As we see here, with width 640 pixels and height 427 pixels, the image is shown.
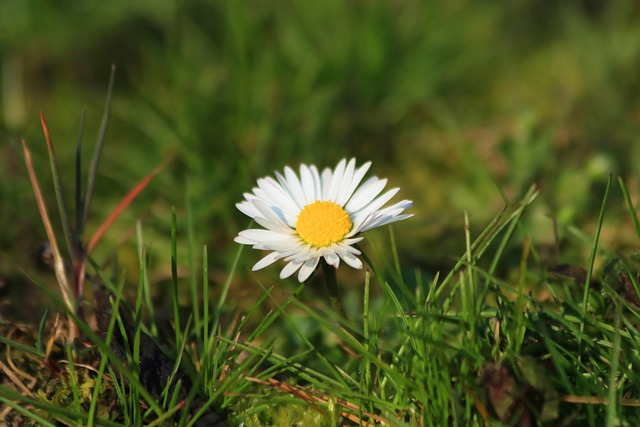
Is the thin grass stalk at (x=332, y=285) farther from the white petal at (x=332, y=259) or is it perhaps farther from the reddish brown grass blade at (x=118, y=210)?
the reddish brown grass blade at (x=118, y=210)

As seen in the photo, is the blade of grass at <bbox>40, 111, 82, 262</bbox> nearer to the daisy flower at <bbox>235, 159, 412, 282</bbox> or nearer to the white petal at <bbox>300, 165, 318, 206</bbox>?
the daisy flower at <bbox>235, 159, 412, 282</bbox>

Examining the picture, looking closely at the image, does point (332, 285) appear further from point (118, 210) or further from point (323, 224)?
point (118, 210)

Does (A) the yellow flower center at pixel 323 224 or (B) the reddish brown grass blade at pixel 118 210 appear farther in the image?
(B) the reddish brown grass blade at pixel 118 210

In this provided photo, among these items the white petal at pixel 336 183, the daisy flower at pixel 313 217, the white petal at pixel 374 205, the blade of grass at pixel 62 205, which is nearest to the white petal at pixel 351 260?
the daisy flower at pixel 313 217

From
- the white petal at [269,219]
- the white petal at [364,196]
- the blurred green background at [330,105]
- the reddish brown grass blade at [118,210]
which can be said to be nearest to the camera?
the white petal at [269,219]

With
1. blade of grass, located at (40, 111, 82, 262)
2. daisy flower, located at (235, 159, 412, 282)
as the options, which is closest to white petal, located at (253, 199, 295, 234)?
daisy flower, located at (235, 159, 412, 282)

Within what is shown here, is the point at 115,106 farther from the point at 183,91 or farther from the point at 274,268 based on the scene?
the point at 274,268
